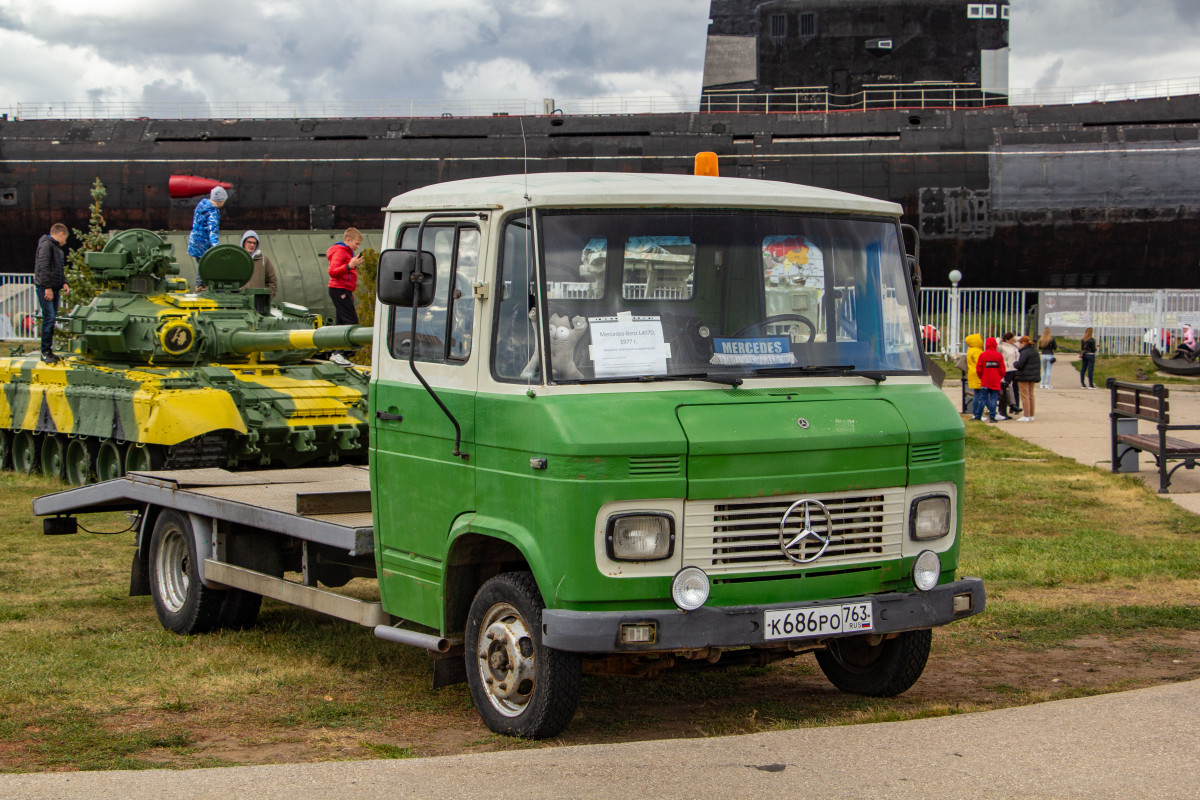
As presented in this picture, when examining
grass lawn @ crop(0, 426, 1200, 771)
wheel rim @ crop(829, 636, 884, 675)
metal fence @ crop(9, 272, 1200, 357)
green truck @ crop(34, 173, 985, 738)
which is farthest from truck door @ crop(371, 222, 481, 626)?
metal fence @ crop(9, 272, 1200, 357)

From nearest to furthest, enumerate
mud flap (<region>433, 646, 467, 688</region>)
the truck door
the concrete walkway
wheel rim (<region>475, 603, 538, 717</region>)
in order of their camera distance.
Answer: wheel rim (<region>475, 603, 538, 717</region>) < the truck door < mud flap (<region>433, 646, 467, 688</region>) < the concrete walkway

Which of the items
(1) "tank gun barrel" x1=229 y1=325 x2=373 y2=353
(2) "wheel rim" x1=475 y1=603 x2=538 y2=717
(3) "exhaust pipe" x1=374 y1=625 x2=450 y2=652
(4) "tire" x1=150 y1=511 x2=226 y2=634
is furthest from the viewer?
(1) "tank gun barrel" x1=229 y1=325 x2=373 y2=353

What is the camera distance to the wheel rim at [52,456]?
1514 cm

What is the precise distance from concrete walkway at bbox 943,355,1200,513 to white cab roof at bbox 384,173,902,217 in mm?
7351

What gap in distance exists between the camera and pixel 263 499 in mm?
7148

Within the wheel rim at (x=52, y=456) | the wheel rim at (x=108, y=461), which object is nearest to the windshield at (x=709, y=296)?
the wheel rim at (x=108, y=461)

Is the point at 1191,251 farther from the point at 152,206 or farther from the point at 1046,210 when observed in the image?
the point at 152,206

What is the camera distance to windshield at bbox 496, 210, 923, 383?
5.11 metres

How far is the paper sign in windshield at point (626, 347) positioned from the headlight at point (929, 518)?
1.23 metres

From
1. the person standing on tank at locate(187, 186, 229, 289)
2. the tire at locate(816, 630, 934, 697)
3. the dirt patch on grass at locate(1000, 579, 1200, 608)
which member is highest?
the person standing on tank at locate(187, 186, 229, 289)

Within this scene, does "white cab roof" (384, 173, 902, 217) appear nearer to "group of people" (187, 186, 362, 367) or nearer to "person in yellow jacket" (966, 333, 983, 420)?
"group of people" (187, 186, 362, 367)

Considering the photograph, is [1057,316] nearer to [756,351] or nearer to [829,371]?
[829,371]

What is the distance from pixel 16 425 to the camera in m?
15.7

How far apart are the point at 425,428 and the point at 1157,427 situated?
9.58 meters
